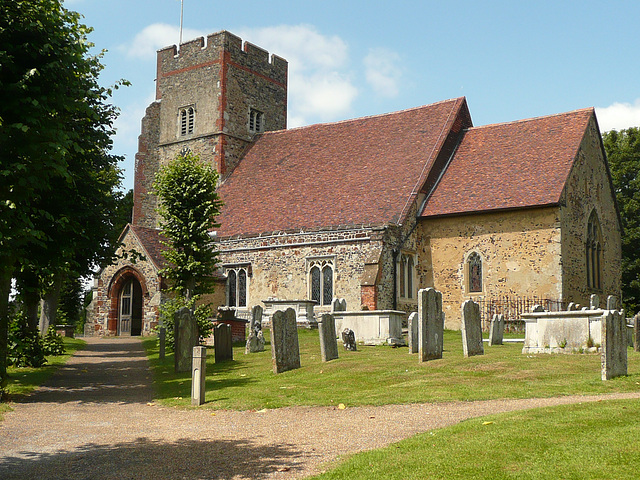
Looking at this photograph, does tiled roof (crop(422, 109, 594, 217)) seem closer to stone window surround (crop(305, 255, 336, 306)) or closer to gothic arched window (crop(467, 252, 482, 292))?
gothic arched window (crop(467, 252, 482, 292))

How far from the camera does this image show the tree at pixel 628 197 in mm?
39125

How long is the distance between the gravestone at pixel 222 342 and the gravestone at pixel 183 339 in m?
1.18

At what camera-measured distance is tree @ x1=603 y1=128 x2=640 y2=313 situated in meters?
39.1

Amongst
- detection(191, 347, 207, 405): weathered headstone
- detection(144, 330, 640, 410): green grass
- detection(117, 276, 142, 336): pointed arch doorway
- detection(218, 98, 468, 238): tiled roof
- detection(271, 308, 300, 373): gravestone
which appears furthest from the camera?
detection(117, 276, 142, 336): pointed arch doorway

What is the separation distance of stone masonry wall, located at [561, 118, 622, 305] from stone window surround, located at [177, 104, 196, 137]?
2113cm

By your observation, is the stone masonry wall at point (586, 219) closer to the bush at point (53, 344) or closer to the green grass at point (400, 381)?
the green grass at point (400, 381)

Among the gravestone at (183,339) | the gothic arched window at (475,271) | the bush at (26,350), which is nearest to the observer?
the gravestone at (183,339)

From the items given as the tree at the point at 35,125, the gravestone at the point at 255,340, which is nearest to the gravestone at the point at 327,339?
the gravestone at the point at 255,340

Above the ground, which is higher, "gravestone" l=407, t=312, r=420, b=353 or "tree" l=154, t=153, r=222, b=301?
"tree" l=154, t=153, r=222, b=301

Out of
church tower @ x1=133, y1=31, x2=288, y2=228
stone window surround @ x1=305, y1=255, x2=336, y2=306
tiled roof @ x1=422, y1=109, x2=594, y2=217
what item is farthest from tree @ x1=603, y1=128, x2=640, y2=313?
church tower @ x1=133, y1=31, x2=288, y2=228

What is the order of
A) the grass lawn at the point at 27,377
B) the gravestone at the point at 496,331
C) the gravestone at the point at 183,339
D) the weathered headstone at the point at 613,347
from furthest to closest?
1. the gravestone at the point at 496,331
2. the gravestone at the point at 183,339
3. the grass lawn at the point at 27,377
4. the weathered headstone at the point at 613,347

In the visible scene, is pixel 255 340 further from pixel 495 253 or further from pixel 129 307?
pixel 129 307

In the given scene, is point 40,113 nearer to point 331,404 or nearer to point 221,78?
point 331,404

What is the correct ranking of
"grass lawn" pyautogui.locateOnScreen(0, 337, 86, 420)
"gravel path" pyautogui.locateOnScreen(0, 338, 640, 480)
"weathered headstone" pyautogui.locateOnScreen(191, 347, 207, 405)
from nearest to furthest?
"gravel path" pyautogui.locateOnScreen(0, 338, 640, 480)
"weathered headstone" pyautogui.locateOnScreen(191, 347, 207, 405)
"grass lawn" pyautogui.locateOnScreen(0, 337, 86, 420)
